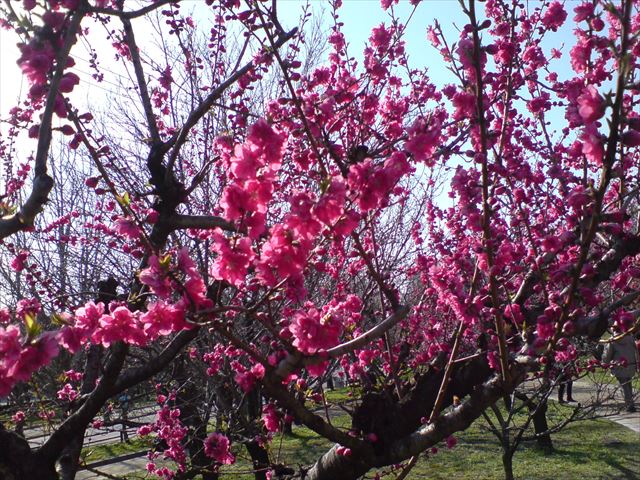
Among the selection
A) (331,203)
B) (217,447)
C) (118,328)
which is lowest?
(217,447)

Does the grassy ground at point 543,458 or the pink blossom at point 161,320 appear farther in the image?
the grassy ground at point 543,458

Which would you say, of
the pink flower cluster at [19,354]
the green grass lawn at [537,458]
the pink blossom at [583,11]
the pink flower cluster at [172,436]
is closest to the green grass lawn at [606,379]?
the green grass lawn at [537,458]

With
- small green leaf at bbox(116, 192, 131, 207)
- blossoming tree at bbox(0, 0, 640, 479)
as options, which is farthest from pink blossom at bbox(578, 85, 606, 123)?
small green leaf at bbox(116, 192, 131, 207)

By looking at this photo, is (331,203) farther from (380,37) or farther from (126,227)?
(380,37)

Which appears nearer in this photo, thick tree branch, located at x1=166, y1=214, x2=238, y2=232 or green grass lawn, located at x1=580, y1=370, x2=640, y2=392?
thick tree branch, located at x1=166, y1=214, x2=238, y2=232

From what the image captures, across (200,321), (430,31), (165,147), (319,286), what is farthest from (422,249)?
(200,321)

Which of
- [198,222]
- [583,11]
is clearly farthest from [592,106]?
[198,222]

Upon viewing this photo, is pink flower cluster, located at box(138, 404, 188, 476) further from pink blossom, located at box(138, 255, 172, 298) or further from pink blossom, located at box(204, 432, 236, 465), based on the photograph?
pink blossom, located at box(138, 255, 172, 298)

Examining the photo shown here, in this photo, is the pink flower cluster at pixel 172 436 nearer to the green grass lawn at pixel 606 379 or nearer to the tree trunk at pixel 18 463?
the tree trunk at pixel 18 463

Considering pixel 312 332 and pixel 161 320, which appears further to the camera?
pixel 312 332

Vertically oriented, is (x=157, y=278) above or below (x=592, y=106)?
below

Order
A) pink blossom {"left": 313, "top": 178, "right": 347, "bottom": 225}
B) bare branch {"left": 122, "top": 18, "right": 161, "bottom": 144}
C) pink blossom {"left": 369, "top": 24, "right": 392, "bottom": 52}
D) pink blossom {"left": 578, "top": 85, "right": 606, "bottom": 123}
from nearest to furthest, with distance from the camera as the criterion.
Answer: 1. pink blossom {"left": 578, "top": 85, "right": 606, "bottom": 123}
2. pink blossom {"left": 313, "top": 178, "right": 347, "bottom": 225}
3. bare branch {"left": 122, "top": 18, "right": 161, "bottom": 144}
4. pink blossom {"left": 369, "top": 24, "right": 392, "bottom": 52}

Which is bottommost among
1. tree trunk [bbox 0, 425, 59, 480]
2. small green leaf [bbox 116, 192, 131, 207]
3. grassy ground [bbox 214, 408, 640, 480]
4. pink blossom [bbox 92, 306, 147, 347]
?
grassy ground [bbox 214, 408, 640, 480]

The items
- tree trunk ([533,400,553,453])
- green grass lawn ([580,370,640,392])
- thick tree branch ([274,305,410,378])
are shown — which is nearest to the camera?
thick tree branch ([274,305,410,378])
